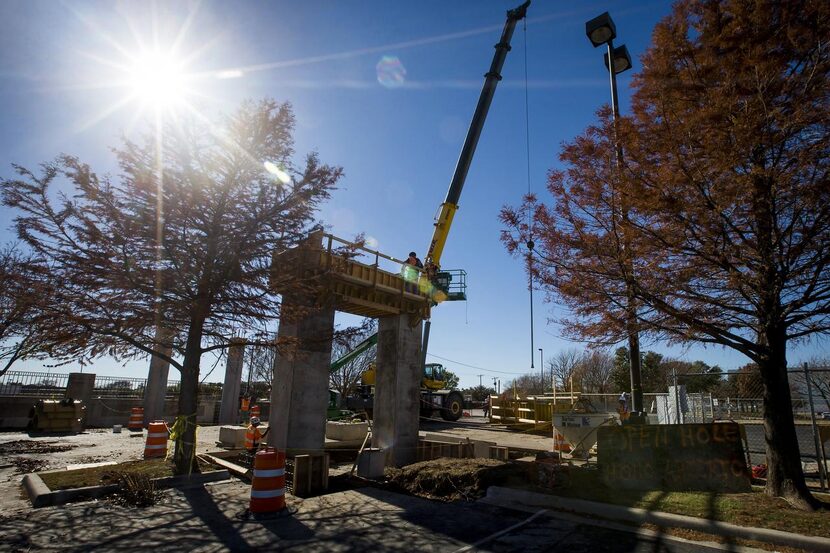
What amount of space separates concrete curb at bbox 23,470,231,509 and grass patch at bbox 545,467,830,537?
7184 millimetres

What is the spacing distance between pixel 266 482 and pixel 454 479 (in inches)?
172

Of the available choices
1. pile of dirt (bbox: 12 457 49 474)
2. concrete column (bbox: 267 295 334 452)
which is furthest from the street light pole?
pile of dirt (bbox: 12 457 49 474)

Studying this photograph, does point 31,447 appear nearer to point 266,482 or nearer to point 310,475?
point 310,475

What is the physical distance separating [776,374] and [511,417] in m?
20.4

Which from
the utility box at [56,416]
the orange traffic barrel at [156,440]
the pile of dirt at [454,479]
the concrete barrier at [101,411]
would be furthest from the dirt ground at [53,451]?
the pile of dirt at [454,479]

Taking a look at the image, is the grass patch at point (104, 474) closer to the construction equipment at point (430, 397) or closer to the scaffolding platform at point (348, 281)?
the scaffolding platform at point (348, 281)

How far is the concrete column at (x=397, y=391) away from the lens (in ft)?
49.0

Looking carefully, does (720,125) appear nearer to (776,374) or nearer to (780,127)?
(780,127)

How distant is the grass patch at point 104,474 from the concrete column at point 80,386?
590 inches

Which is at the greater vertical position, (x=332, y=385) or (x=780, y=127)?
(x=780, y=127)

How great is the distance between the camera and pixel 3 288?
7.84m

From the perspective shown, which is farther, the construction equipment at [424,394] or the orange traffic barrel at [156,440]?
the construction equipment at [424,394]

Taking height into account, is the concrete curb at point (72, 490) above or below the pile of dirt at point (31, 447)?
above

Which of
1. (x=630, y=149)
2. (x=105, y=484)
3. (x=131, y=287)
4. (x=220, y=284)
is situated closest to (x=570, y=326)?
(x=630, y=149)
